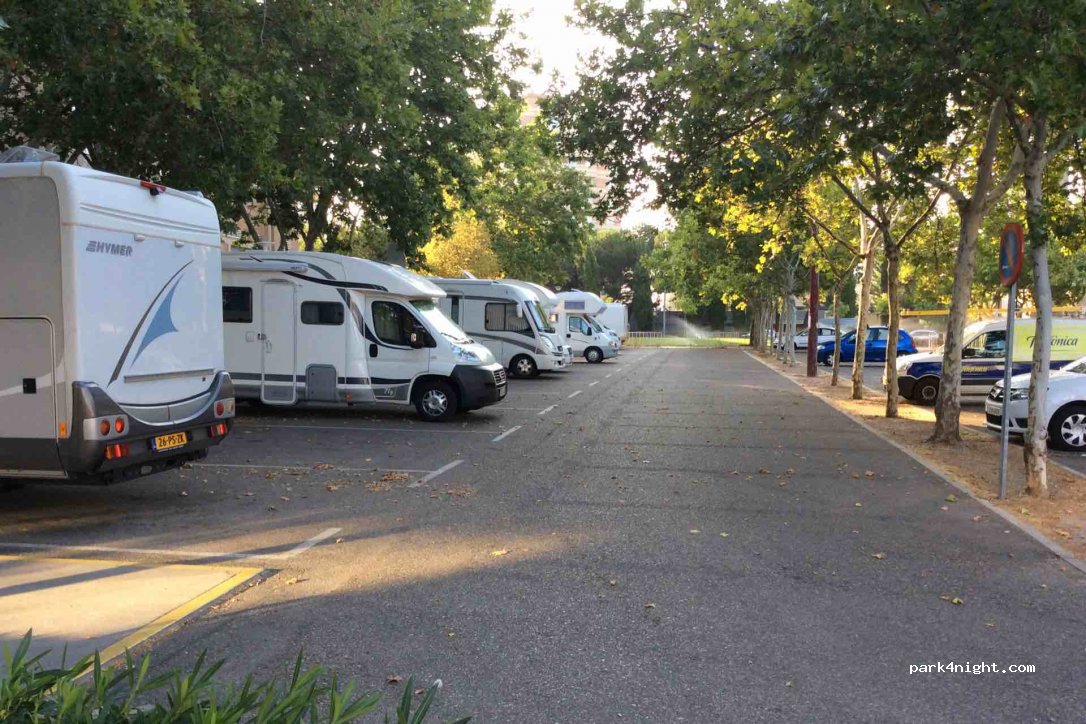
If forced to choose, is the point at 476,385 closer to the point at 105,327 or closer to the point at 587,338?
the point at 105,327

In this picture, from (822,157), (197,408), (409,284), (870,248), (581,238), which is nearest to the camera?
(197,408)

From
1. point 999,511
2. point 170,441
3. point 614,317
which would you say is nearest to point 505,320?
point 170,441

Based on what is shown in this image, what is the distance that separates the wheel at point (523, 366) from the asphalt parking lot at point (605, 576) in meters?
13.3

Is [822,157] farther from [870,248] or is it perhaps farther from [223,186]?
[870,248]

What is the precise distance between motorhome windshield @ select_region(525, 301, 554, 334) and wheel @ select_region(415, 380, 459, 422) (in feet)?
31.6

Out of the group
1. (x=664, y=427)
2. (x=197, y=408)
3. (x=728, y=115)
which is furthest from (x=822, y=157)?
(x=197, y=408)

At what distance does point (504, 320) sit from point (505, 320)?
31 millimetres

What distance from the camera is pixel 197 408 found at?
7871 millimetres

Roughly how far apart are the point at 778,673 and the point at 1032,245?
6.15 metres

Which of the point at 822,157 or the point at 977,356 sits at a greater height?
the point at 822,157

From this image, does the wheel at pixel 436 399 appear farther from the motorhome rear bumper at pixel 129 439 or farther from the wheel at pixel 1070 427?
the wheel at pixel 1070 427

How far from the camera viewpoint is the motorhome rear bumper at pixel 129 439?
6.62 metres

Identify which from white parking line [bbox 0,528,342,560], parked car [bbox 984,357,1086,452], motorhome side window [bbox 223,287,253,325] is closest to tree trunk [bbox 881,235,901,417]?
parked car [bbox 984,357,1086,452]

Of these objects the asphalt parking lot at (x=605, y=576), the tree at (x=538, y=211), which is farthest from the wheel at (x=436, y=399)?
the tree at (x=538, y=211)
